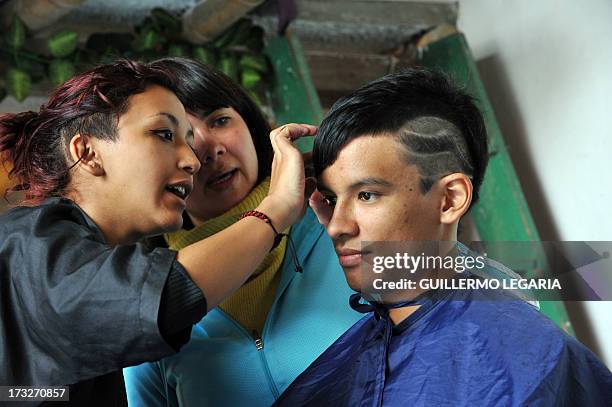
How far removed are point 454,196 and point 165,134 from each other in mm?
Answer: 510

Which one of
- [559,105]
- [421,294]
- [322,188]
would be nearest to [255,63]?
[559,105]

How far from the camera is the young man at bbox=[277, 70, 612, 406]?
53.7 inches

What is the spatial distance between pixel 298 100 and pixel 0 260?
2.20 meters

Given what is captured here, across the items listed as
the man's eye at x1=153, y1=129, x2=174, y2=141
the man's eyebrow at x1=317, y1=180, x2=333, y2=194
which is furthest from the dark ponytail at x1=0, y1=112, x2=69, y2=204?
the man's eyebrow at x1=317, y1=180, x2=333, y2=194

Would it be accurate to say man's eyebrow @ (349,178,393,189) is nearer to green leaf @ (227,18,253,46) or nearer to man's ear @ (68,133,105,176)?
man's ear @ (68,133,105,176)

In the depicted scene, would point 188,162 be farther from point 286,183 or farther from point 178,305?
point 178,305

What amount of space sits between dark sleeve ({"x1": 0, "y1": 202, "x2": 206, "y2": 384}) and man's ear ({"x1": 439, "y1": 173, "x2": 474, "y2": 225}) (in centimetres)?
54

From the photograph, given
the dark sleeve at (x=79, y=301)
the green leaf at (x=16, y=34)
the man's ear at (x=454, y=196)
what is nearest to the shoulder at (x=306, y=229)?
the man's ear at (x=454, y=196)

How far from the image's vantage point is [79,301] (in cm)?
112

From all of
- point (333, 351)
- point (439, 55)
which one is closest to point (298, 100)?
point (439, 55)

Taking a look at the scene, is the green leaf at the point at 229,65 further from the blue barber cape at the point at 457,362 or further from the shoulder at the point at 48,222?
the shoulder at the point at 48,222

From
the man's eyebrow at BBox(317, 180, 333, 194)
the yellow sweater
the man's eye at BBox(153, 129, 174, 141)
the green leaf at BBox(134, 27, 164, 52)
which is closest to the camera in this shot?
the man's eye at BBox(153, 129, 174, 141)

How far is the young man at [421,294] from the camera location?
4.48 feet

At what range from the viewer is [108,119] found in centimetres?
142
